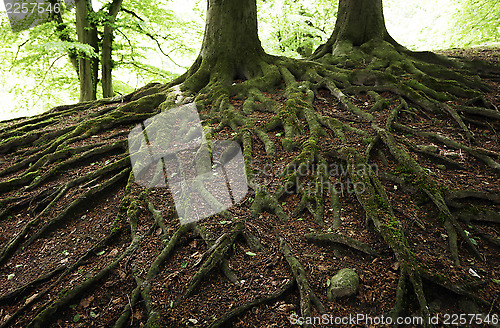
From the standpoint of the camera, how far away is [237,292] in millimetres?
2836

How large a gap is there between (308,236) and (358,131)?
222 centimetres

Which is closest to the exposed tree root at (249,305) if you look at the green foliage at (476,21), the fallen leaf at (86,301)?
the fallen leaf at (86,301)

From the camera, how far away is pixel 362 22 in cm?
769

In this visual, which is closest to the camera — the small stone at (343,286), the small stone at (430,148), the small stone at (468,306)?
the small stone at (468,306)

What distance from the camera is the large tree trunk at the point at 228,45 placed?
6.41 metres

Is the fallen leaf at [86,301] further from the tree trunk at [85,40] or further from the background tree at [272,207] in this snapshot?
the tree trunk at [85,40]

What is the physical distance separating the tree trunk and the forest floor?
28.0 feet

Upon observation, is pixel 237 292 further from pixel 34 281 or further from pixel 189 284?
pixel 34 281

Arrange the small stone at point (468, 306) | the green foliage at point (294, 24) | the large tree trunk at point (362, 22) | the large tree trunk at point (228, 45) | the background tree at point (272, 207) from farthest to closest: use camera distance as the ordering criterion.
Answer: the green foliage at point (294, 24)
the large tree trunk at point (362, 22)
the large tree trunk at point (228, 45)
the background tree at point (272, 207)
the small stone at point (468, 306)

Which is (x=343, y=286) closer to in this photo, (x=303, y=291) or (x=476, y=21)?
(x=303, y=291)

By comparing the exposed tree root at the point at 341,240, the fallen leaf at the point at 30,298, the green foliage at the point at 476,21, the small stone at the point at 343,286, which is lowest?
the fallen leaf at the point at 30,298

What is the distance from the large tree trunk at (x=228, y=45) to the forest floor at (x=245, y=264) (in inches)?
124

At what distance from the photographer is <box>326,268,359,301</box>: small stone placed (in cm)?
266

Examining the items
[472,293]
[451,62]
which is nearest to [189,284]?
[472,293]
